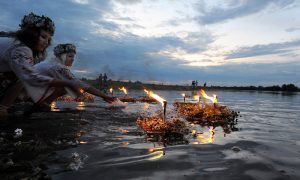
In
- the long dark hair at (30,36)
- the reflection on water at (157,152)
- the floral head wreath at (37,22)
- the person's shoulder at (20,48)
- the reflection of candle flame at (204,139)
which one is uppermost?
the floral head wreath at (37,22)

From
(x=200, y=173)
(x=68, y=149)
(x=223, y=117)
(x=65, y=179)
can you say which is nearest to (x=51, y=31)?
(x=68, y=149)

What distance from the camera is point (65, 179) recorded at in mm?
5020

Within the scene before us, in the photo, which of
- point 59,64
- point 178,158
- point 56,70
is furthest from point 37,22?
point 178,158

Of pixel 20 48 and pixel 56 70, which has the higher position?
pixel 20 48

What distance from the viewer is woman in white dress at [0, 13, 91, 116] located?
607 centimetres

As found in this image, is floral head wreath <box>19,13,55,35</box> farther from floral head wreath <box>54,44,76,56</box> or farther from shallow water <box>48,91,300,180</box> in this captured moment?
floral head wreath <box>54,44,76,56</box>

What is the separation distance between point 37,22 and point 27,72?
107 cm

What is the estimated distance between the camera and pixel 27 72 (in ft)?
19.9

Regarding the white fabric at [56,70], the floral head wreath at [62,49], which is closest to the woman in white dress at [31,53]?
the white fabric at [56,70]

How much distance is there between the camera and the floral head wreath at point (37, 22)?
21.1 feet

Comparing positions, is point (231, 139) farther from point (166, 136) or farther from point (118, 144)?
point (118, 144)

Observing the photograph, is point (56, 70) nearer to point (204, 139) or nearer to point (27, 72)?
point (27, 72)

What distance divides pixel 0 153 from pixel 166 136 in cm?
528

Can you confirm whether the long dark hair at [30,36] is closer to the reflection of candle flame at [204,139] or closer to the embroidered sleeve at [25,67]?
the embroidered sleeve at [25,67]
